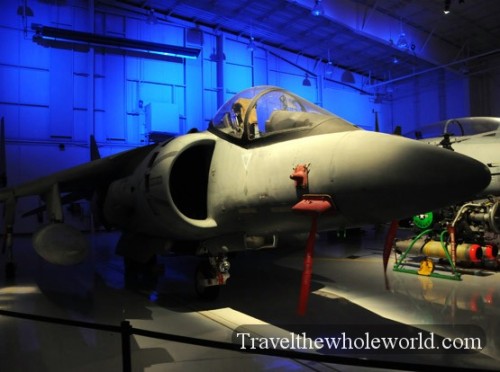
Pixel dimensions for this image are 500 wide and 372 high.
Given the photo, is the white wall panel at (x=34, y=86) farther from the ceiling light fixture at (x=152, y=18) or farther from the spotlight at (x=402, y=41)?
the spotlight at (x=402, y=41)

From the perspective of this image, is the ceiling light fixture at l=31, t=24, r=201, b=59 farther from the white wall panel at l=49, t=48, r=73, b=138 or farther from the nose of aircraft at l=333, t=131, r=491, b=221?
the nose of aircraft at l=333, t=131, r=491, b=221

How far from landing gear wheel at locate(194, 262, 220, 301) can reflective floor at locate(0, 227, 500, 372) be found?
106mm

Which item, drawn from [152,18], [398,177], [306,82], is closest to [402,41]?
[306,82]

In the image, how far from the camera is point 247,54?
54.9 ft

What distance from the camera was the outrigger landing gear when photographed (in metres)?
4.82

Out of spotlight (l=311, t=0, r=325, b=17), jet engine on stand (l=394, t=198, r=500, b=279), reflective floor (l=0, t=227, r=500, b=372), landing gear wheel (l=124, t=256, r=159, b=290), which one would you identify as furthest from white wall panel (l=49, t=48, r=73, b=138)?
jet engine on stand (l=394, t=198, r=500, b=279)

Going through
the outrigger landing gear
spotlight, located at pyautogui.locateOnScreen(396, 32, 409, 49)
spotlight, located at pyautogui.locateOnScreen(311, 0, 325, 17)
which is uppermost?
spotlight, located at pyautogui.locateOnScreen(311, 0, 325, 17)

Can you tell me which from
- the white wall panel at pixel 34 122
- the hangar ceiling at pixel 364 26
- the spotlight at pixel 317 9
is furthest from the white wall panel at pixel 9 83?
the spotlight at pixel 317 9

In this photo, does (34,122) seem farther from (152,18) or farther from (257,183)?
(257,183)

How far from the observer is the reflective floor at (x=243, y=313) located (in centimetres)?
316

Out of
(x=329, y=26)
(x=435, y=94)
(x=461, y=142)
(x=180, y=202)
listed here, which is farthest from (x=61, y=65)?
(x=435, y=94)

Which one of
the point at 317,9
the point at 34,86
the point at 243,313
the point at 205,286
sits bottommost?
the point at 243,313

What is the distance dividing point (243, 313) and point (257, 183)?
1.60 metres

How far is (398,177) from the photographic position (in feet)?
8.76
